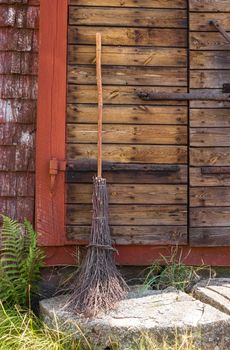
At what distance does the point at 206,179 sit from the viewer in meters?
4.41

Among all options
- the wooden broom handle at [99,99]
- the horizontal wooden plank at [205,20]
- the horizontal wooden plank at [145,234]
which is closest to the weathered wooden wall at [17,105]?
the horizontal wooden plank at [145,234]

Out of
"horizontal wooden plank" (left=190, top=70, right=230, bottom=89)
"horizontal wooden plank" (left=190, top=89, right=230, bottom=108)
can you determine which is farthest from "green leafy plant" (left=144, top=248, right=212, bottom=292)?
"horizontal wooden plank" (left=190, top=70, right=230, bottom=89)

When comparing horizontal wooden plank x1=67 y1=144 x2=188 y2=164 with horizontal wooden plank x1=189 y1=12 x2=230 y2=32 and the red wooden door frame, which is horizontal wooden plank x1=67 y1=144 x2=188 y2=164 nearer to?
the red wooden door frame

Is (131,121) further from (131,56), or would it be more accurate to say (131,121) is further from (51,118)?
(51,118)

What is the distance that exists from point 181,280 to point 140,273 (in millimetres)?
357

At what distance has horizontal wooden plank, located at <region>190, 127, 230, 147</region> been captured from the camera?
440 cm

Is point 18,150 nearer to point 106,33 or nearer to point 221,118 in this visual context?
point 106,33

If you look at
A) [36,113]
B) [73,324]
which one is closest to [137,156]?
[36,113]

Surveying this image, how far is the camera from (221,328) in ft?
11.4

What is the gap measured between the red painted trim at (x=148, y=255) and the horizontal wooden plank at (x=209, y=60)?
1416mm

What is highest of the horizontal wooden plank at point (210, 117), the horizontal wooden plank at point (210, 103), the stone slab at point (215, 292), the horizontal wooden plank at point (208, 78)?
the horizontal wooden plank at point (208, 78)

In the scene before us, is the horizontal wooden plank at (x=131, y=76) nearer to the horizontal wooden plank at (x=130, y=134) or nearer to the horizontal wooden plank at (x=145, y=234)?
the horizontal wooden plank at (x=130, y=134)

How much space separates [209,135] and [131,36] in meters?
0.97

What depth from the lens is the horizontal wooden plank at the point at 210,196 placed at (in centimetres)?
439
